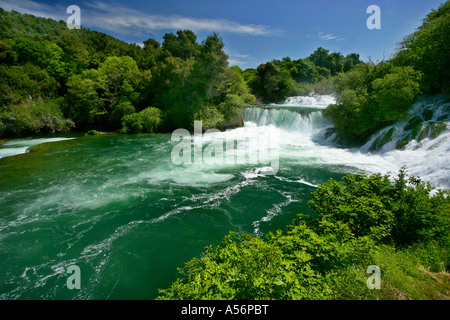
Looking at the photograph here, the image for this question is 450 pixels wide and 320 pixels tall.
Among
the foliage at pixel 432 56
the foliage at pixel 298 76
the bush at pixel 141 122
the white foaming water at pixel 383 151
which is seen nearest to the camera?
the white foaming water at pixel 383 151

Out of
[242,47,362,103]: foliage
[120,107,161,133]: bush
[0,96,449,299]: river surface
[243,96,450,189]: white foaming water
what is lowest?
[0,96,449,299]: river surface

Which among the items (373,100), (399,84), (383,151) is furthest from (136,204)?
(399,84)

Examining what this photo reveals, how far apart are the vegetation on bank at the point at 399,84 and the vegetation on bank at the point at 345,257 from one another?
13.3m

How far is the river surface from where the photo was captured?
6.17 metres

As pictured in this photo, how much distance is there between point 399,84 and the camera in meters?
15.6

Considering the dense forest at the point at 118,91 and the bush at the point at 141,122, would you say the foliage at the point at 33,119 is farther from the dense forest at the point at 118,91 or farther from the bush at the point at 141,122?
the bush at the point at 141,122

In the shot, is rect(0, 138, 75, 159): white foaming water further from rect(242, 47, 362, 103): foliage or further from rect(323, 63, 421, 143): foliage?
rect(242, 47, 362, 103): foliage

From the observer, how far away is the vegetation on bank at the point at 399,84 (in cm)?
1552

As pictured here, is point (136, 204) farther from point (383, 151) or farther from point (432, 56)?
point (432, 56)

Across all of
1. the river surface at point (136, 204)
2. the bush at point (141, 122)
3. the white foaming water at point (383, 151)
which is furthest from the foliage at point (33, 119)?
the white foaming water at point (383, 151)

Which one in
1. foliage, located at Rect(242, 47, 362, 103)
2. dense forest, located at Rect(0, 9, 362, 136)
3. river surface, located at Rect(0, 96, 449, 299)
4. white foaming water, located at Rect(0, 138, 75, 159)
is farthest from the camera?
foliage, located at Rect(242, 47, 362, 103)

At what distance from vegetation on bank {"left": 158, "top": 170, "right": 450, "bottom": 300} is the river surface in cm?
284

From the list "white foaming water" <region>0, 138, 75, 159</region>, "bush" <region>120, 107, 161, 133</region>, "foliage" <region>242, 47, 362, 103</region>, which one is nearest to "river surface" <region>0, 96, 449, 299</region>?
"white foaming water" <region>0, 138, 75, 159</region>
